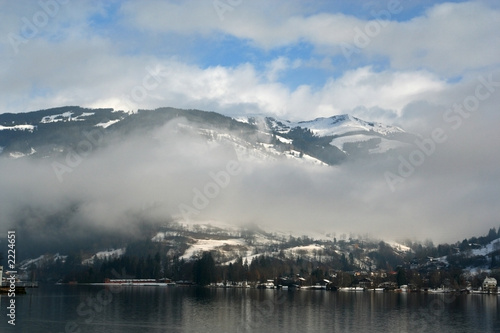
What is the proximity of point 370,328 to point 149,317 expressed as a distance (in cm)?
4022

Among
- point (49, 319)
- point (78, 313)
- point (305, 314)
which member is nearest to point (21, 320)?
point (49, 319)

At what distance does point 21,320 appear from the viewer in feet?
314

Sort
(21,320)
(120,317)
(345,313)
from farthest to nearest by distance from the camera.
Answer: (345,313)
(120,317)
(21,320)

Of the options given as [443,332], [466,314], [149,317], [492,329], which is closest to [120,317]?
[149,317]

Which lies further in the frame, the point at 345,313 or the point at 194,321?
the point at 345,313

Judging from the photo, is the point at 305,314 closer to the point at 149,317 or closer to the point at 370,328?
the point at 370,328

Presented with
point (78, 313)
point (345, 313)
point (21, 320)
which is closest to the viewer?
point (21, 320)

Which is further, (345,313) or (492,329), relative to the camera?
(345,313)

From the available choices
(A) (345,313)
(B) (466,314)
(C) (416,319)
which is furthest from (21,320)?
(B) (466,314)

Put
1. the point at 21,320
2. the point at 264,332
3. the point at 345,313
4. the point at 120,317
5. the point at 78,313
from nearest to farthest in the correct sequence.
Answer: the point at 264,332
the point at 21,320
the point at 120,317
the point at 78,313
the point at 345,313

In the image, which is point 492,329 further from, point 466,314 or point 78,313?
point 78,313

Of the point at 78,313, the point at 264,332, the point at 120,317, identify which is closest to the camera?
the point at 264,332

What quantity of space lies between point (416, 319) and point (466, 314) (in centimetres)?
2127

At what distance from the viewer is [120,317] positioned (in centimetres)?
10294
